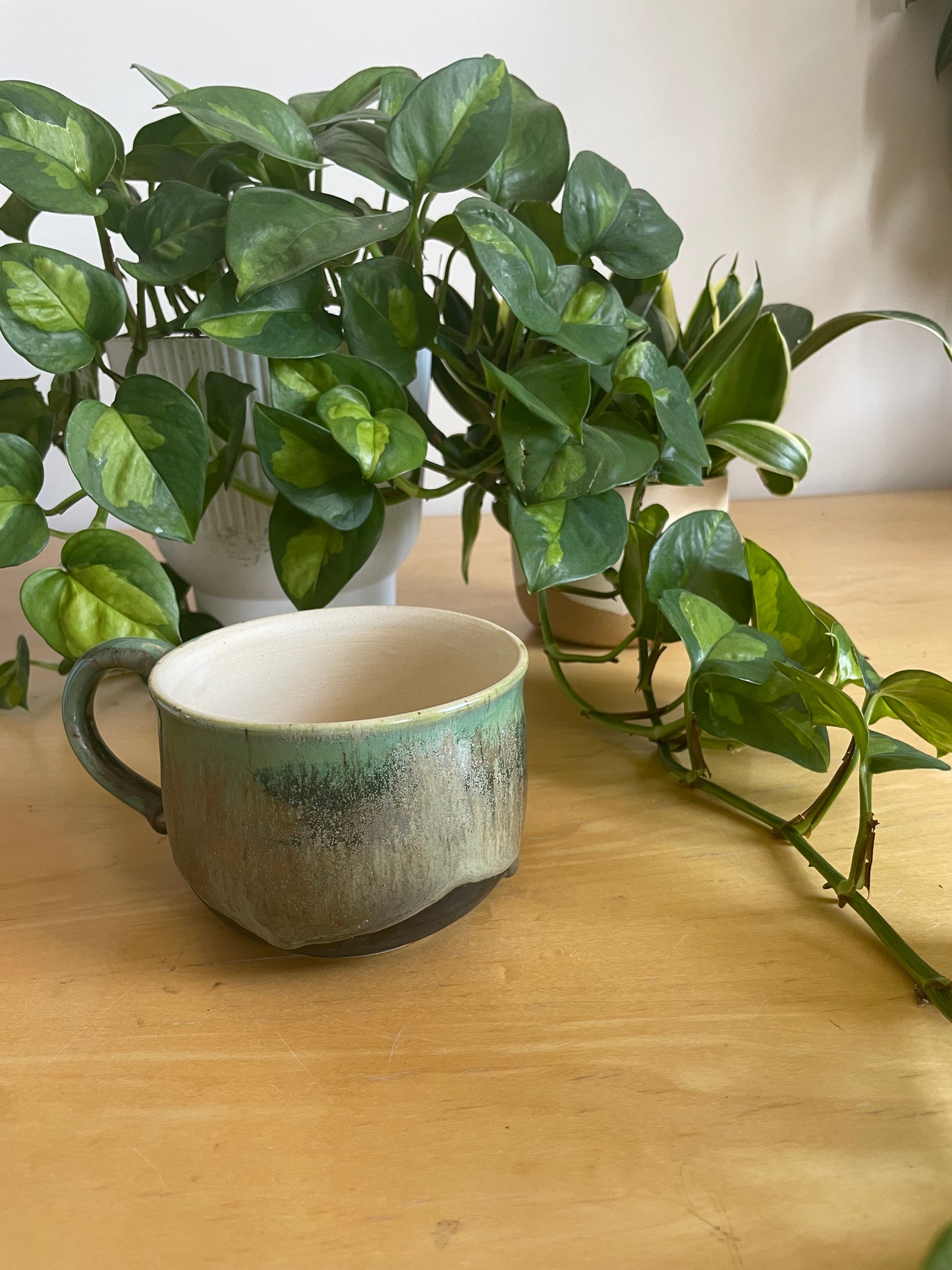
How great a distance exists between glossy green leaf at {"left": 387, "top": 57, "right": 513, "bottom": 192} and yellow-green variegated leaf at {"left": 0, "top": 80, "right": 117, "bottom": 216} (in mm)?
123

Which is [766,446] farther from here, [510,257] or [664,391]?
[510,257]

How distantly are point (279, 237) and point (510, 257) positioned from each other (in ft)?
0.28

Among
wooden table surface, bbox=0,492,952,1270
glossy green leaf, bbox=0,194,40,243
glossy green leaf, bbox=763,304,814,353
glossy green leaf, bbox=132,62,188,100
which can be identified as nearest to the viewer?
wooden table surface, bbox=0,492,952,1270

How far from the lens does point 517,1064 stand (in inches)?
11.4

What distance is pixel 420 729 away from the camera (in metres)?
0.30

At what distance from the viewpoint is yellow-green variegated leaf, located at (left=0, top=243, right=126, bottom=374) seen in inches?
15.5

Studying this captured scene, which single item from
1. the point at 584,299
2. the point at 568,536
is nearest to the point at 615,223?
the point at 584,299

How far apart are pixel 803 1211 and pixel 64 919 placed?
263mm

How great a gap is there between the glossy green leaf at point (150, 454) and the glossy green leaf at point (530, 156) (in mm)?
182

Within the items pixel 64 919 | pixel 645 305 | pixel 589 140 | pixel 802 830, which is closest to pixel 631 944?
pixel 802 830

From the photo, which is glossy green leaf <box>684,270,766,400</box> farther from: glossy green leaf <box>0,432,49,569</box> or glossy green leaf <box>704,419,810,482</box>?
glossy green leaf <box>0,432,49,569</box>

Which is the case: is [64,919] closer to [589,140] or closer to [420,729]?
[420,729]

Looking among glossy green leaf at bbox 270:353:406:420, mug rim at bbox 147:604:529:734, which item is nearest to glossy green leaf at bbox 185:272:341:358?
glossy green leaf at bbox 270:353:406:420

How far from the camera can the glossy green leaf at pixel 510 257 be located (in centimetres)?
38
